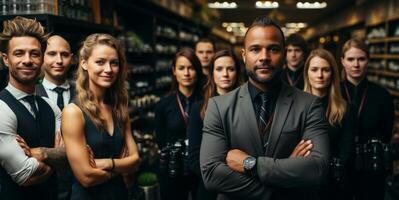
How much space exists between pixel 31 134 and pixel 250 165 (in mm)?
1136

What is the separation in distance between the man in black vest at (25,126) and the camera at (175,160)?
2.69ft

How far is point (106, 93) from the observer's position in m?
2.40

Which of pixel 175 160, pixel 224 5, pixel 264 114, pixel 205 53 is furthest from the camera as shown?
pixel 224 5

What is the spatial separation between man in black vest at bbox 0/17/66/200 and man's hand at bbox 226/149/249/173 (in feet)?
2.99

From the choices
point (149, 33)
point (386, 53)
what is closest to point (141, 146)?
point (149, 33)

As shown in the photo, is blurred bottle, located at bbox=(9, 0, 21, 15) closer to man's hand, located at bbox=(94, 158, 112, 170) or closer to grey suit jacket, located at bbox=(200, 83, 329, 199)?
man's hand, located at bbox=(94, 158, 112, 170)

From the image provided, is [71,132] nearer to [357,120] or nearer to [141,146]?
[357,120]

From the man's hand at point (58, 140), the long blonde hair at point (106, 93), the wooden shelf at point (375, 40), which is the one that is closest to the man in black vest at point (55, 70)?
the man's hand at point (58, 140)

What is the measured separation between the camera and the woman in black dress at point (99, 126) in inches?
83.8

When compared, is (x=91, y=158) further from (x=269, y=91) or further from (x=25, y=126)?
(x=269, y=91)

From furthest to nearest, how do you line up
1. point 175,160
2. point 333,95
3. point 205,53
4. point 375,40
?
1. point 375,40
2. point 205,53
3. point 333,95
4. point 175,160

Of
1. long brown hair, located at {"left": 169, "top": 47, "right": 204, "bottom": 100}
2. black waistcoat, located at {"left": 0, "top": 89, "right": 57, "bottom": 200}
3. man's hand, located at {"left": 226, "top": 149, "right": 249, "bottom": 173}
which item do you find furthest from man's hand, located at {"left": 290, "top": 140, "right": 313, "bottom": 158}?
long brown hair, located at {"left": 169, "top": 47, "right": 204, "bottom": 100}

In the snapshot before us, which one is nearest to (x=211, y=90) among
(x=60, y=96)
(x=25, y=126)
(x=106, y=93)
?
(x=106, y=93)

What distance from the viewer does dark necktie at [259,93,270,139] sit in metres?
2.00
